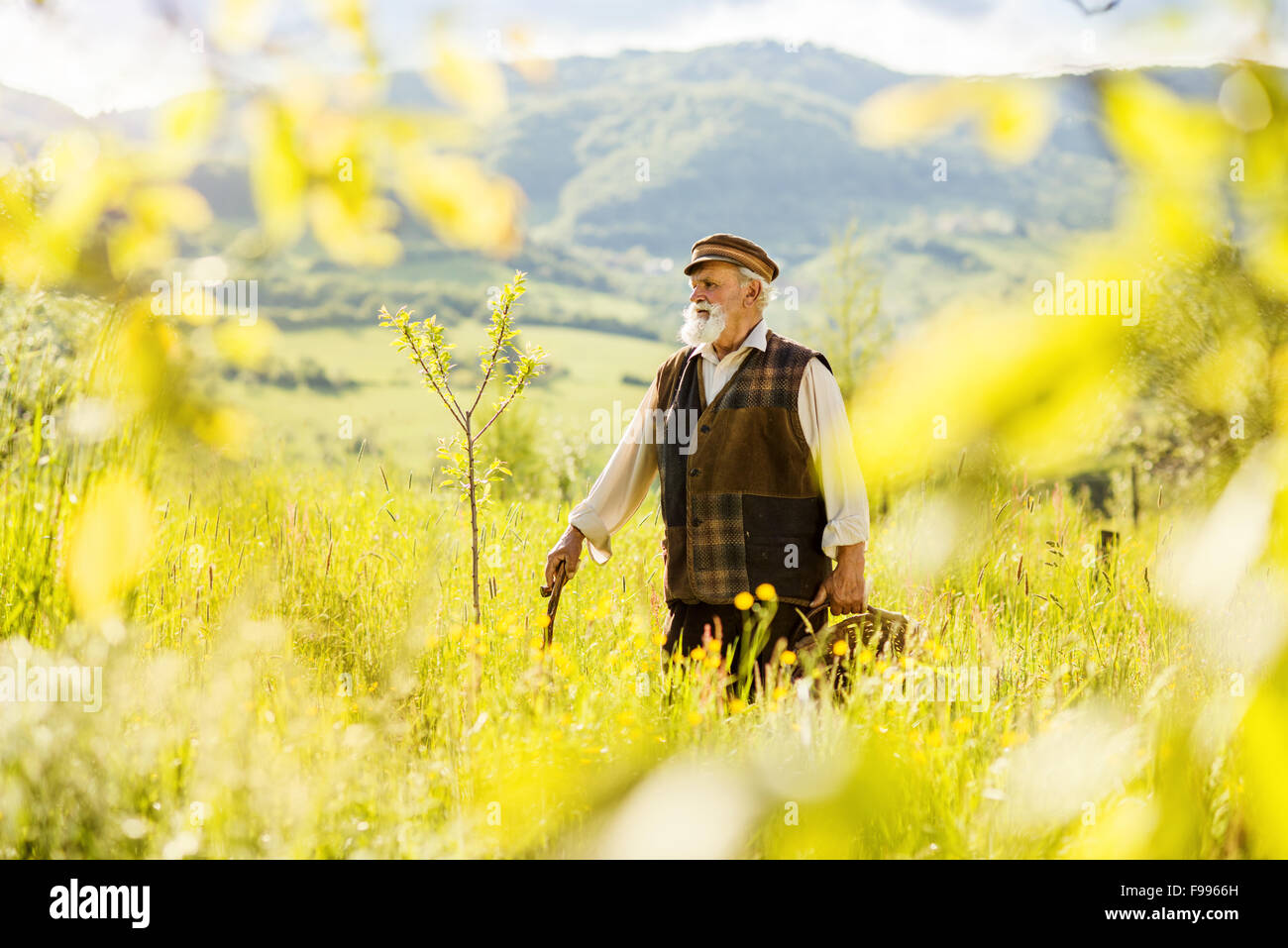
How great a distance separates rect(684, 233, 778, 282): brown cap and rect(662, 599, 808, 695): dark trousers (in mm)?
1198

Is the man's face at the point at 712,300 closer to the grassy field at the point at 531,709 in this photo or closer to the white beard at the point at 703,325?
the white beard at the point at 703,325

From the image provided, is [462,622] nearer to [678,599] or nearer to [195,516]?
[678,599]

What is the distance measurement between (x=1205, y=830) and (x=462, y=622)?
264 centimetres

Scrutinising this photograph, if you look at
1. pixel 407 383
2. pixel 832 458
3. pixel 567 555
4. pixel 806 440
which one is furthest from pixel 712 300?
pixel 407 383

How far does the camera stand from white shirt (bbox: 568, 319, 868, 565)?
3215mm

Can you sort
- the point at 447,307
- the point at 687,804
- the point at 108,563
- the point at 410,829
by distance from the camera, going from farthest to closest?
the point at 447,307
the point at 108,563
the point at 410,829
the point at 687,804

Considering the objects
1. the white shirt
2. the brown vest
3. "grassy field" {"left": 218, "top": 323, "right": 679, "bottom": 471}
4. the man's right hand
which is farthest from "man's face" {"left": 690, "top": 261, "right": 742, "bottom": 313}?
"grassy field" {"left": 218, "top": 323, "right": 679, "bottom": 471}

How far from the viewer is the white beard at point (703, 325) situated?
3379 millimetres

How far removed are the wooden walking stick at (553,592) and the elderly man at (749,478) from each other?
0.02 m

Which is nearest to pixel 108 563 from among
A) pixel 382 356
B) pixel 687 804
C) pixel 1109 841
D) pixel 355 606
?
pixel 355 606

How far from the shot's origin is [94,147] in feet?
4.63

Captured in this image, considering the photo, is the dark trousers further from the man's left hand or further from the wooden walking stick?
the wooden walking stick

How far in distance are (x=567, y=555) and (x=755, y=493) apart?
72 centimetres

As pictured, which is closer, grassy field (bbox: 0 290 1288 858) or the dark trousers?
grassy field (bbox: 0 290 1288 858)
